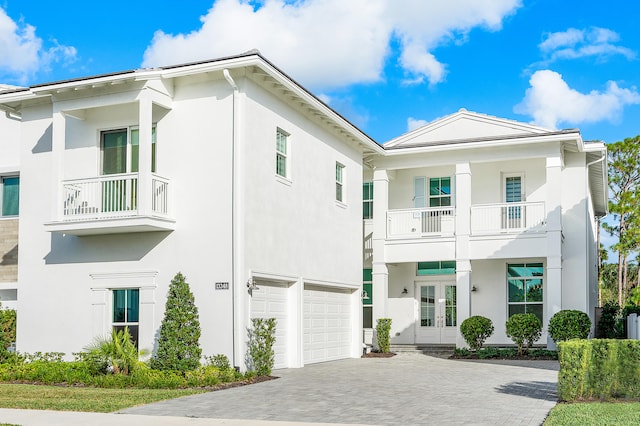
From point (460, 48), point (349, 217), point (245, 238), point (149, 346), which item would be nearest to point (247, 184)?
point (245, 238)

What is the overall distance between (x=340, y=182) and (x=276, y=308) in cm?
573

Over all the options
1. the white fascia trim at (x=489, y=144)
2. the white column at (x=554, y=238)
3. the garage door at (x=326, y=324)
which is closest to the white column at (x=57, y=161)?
the garage door at (x=326, y=324)

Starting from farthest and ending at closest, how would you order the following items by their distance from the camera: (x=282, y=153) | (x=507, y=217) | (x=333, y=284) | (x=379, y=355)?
(x=507, y=217)
(x=379, y=355)
(x=333, y=284)
(x=282, y=153)

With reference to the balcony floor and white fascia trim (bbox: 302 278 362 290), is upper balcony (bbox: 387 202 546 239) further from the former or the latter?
the balcony floor

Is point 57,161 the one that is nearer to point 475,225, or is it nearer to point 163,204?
point 163,204

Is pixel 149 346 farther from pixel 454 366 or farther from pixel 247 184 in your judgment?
pixel 454 366

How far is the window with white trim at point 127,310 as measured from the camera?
17.5 m

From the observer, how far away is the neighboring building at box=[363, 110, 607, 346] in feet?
78.1

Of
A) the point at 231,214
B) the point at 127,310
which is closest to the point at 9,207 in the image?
the point at 127,310

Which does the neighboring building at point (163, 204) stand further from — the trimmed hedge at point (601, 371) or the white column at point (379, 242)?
the trimmed hedge at point (601, 371)

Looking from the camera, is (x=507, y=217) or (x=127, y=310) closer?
(x=127, y=310)

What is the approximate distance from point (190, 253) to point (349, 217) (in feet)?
24.1

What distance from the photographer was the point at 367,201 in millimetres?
27969

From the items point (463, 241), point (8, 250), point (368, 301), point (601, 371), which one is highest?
point (463, 241)
